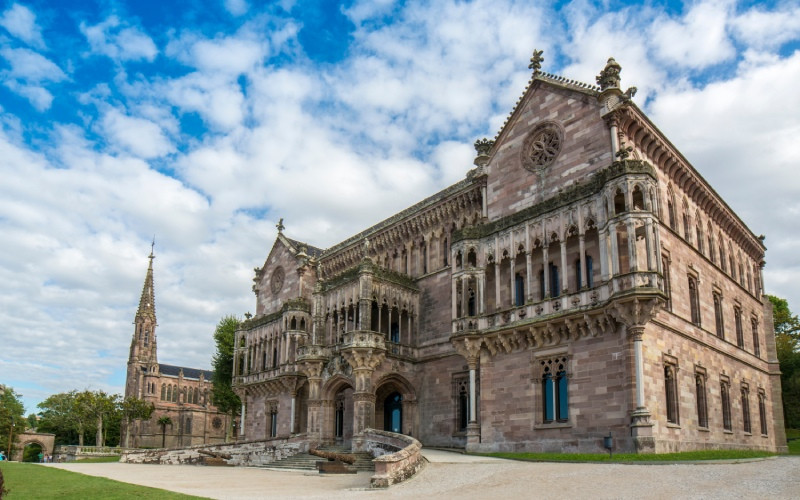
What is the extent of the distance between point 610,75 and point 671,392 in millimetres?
13943

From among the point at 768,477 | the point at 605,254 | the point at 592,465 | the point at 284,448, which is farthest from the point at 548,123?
the point at 284,448

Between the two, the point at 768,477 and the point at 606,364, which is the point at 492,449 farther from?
the point at 768,477

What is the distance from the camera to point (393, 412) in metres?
39.4

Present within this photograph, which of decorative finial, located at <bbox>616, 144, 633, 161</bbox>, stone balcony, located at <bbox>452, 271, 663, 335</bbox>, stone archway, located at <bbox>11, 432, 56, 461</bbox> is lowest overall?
stone archway, located at <bbox>11, 432, 56, 461</bbox>

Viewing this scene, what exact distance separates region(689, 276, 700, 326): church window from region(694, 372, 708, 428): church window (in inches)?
112

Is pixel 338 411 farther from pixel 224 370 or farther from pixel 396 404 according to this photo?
pixel 224 370

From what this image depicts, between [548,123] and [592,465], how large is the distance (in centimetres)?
1720

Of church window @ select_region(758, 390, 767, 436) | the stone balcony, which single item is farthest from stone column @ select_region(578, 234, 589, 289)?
church window @ select_region(758, 390, 767, 436)

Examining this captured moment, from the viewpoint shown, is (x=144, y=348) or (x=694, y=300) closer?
(x=694, y=300)

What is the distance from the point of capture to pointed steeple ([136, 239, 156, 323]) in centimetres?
11788

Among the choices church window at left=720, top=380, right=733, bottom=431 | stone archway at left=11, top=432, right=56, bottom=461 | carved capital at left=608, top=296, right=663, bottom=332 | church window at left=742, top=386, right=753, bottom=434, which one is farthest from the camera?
stone archway at left=11, top=432, right=56, bottom=461

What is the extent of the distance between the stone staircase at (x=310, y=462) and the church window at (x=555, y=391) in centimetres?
816

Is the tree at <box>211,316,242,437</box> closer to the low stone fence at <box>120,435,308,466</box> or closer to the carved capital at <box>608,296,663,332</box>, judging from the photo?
the low stone fence at <box>120,435,308,466</box>

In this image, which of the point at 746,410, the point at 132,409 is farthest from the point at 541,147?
the point at 132,409
